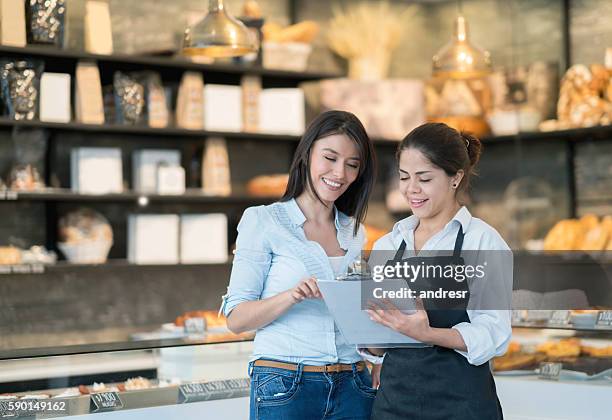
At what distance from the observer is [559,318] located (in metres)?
3.26

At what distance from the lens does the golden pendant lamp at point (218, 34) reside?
13.8ft

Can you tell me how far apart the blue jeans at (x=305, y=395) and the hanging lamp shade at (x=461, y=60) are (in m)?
2.94

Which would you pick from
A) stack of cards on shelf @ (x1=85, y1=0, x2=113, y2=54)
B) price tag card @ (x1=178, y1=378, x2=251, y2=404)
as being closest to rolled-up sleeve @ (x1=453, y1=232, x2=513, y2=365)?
price tag card @ (x1=178, y1=378, x2=251, y2=404)

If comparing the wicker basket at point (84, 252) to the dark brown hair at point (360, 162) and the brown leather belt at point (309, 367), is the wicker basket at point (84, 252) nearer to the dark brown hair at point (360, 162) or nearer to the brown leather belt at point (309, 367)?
the dark brown hair at point (360, 162)

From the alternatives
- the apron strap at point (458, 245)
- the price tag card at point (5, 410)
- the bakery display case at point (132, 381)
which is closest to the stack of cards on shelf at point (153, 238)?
the bakery display case at point (132, 381)

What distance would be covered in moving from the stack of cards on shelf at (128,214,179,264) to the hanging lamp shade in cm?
160

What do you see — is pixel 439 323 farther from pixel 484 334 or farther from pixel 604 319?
pixel 604 319

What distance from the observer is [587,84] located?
5.64m

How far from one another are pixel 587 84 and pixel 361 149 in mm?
3540

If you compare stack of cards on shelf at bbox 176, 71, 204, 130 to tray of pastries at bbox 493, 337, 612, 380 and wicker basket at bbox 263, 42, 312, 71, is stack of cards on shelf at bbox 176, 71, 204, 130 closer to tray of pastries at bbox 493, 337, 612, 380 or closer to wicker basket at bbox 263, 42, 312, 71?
wicker basket at bbox 263, 42, 312, 71

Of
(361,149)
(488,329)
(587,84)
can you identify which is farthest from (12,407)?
(587,84)

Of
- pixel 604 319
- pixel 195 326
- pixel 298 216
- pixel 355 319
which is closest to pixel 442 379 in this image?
pixel 355 319

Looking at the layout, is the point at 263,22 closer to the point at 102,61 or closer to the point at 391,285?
the point at 102,61

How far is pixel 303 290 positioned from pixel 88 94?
3168 millimetres
